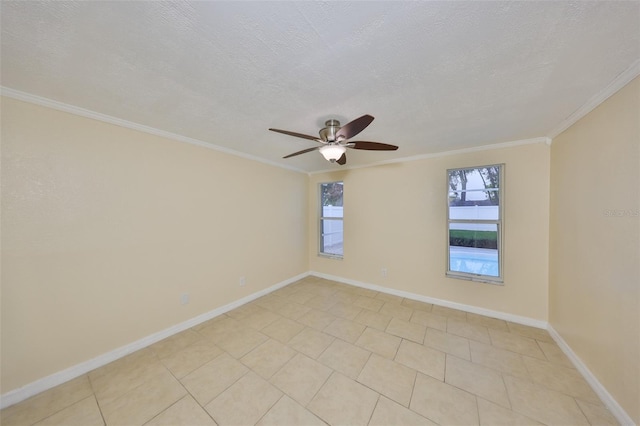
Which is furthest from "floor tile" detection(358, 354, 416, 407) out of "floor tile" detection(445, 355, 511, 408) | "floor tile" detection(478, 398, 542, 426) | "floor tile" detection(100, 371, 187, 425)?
"floor tile" detection(100, 371, 187, 425)

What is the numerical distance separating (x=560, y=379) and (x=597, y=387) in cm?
20

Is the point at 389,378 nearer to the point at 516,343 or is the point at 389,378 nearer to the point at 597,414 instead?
the point at 597,414

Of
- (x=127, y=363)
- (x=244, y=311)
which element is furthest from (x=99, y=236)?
(x=244, y=311)

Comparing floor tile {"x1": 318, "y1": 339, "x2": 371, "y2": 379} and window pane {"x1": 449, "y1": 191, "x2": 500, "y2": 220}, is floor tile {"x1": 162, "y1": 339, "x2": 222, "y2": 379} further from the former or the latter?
window pane {"x1": 449, "y1": 191, "x2": 500, "y2": 220}

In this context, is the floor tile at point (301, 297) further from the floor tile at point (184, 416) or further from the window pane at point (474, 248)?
the window pane at point (474, 248)

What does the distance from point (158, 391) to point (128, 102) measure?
7.84ft

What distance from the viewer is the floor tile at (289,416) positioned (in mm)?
1448

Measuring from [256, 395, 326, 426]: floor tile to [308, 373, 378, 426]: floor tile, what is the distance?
52 millimetres

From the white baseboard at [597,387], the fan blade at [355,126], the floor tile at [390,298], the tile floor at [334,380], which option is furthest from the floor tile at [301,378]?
the fan blade at [355,126]

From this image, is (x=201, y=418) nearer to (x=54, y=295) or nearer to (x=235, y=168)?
(x=54, y=295)

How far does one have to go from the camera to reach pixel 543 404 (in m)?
1.57

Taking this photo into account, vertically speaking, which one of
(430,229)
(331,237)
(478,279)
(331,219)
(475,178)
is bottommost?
(478,279)

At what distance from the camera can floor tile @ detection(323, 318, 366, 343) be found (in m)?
2.41

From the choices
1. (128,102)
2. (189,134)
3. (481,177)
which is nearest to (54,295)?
(128,102)
